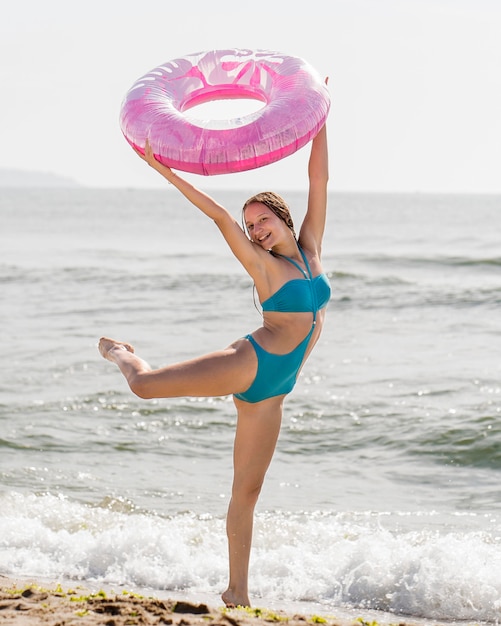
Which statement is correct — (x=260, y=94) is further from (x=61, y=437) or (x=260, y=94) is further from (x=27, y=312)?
(x=27, y=312)

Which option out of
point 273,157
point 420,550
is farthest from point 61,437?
point 273,157

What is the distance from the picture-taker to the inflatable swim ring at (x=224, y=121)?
15.4ft

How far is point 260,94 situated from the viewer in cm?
539

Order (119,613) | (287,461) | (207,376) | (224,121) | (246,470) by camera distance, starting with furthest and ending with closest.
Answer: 1. (287,461)
2. (224,121)
3. (246,470)
4. (207,376)
5. (119,613)

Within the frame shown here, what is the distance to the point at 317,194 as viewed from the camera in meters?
5.03

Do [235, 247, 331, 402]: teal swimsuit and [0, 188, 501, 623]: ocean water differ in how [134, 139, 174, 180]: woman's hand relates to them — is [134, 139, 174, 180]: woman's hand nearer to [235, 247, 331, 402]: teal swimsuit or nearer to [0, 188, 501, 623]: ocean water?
[235, 247, 331, 402]: teal swimsuit

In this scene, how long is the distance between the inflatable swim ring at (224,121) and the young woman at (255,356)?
0.15 m

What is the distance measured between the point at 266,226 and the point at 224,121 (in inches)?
25.3

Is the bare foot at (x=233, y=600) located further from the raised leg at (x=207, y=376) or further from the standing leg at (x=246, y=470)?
the raised leg at (x=207, y=376)

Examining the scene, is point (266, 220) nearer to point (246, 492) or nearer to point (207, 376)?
point (207, 376)

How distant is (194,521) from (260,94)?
3.04 metres

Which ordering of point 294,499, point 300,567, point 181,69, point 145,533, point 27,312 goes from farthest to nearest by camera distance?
point 27,312, point 294,499, point 145,533, point 300,567, point 181,69

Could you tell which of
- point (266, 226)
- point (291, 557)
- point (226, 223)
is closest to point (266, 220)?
point (266, 226)

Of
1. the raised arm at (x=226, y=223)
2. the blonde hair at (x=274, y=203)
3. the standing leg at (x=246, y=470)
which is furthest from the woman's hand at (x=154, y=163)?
the standing leg at (x=246, y=470)
